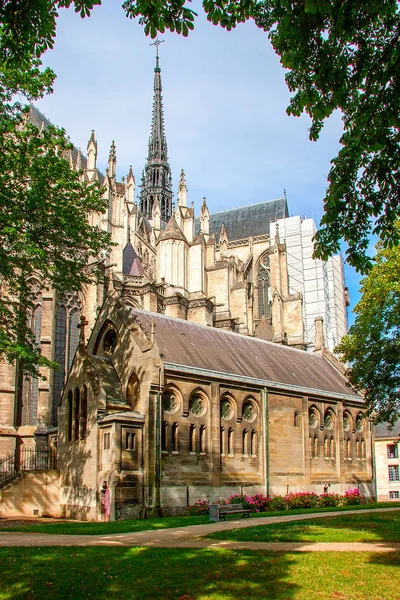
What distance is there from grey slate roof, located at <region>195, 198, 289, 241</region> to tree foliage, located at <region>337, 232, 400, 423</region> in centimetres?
5131

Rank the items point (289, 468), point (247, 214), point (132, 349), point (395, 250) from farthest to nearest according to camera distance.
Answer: point (247, 214), point (289, 468), point (132, 349), point (395, 250)

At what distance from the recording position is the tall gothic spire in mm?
85188

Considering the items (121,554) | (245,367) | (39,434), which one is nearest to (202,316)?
(245,367)

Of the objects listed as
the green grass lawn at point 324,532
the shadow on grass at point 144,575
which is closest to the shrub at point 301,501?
the green grass lawn at point 324,532

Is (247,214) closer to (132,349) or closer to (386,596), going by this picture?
(132,349)

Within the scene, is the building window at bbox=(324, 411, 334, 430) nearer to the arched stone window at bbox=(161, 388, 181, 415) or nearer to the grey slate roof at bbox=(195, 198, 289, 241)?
the arched stone window at bbox=(161, 388, 181, 415)

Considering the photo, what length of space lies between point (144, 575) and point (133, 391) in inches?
674

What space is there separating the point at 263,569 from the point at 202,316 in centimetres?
3807

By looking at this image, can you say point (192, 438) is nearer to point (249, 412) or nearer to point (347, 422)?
point (249, 412)

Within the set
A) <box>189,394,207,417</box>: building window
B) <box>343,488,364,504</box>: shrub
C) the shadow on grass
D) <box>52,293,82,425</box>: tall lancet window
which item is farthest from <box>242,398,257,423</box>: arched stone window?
the shadow on grass

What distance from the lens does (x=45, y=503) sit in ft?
91.3

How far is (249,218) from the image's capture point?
275ft

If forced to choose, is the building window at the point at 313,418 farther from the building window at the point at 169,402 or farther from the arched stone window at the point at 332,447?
the building window at the point at 169,402

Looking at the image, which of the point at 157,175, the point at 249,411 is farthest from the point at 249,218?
the point at 249,411
